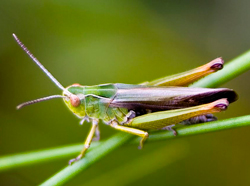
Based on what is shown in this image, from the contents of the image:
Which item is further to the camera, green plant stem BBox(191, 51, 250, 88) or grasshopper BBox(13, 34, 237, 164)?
grasshopper BBox(13, 34, 237, 164)

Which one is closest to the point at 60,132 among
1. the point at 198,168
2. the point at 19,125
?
the point at 19,125

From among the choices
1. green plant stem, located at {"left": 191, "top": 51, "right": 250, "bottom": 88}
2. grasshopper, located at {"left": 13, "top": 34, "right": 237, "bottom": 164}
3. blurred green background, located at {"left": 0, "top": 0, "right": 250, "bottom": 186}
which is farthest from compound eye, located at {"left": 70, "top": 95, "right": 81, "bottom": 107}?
green plant stem, located at {"left": 191, "top": 51, "right": 250, "bottom": 88}

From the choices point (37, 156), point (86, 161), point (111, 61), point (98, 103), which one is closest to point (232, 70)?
point (86, 161)

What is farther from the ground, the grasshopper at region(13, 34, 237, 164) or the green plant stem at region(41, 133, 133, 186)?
the grasshopper at region(13, 34, 237, 164)

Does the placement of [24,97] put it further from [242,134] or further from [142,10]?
[242,134]

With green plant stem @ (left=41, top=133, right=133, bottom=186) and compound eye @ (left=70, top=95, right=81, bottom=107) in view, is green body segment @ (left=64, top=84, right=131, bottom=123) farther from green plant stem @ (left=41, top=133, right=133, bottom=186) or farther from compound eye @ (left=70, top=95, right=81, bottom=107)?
green plant stem @ (left=41, top=133, right=133, bottom=186)

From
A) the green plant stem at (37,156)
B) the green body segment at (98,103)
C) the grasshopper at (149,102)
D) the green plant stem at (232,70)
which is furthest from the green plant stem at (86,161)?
the green body segment at (98,103)
